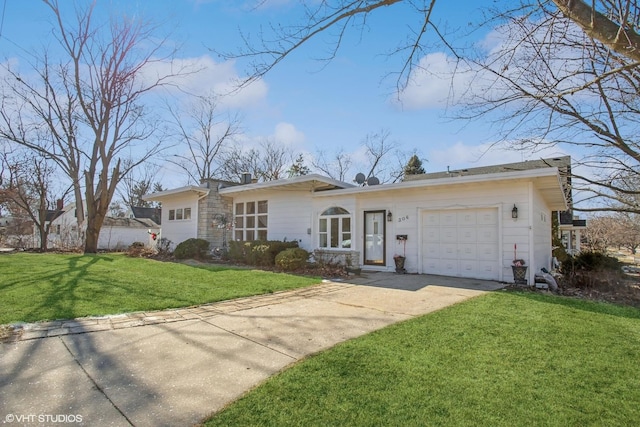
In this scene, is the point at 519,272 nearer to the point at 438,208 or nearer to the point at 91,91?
the point at 438,208

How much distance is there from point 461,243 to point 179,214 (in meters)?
12.8

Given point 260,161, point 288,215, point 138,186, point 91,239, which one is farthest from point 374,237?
point 138,186

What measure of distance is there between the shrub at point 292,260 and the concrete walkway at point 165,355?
408 centimetres

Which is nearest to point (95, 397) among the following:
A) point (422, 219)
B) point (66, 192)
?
point (422, 219)

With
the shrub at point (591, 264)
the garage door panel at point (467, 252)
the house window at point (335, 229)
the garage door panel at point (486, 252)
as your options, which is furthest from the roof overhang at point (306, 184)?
the shrub at point (591, 264)

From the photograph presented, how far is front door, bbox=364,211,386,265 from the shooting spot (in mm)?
10594

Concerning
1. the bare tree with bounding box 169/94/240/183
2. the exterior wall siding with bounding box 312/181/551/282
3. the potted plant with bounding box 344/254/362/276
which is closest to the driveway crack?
the potted plant with bounding box 344/254/362/276

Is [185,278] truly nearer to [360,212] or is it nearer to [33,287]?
[33,287]

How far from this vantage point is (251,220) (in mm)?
13906

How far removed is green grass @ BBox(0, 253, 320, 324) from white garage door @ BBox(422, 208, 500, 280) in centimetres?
361

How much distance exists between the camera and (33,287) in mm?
6195

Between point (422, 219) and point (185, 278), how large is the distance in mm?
6529

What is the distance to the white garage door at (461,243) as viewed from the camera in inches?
339

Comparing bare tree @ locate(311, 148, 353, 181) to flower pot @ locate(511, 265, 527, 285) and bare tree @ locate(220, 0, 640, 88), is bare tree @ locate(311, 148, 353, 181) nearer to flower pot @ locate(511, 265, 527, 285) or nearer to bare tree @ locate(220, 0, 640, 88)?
flower pot @ locate(511, 265, 527, 285)
